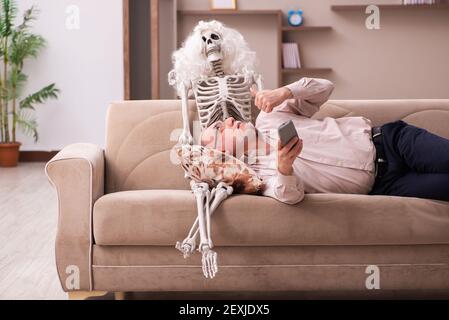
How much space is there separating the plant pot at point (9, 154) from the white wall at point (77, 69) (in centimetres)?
31

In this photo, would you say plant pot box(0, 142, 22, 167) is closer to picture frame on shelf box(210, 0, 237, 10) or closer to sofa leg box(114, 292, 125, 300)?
picture frame on shelf box(210, 0, 237, 10)

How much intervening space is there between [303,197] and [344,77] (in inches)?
169

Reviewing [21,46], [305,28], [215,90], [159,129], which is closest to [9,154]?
[21,46]

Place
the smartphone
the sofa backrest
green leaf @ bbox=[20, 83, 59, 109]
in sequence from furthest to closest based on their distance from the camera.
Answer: green leaf @ bbox=[20, 83, 59, 109], the sofa backrest, the smartphone

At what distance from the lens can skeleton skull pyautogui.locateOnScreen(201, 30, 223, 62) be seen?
2750 mm

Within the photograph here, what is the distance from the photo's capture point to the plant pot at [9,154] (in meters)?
6.00

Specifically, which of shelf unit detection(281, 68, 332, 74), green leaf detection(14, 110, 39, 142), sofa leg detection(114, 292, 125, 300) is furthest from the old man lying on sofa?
green leaf detection(14, 110, 39, 142)

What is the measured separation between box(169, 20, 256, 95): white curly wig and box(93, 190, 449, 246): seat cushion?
699 mm

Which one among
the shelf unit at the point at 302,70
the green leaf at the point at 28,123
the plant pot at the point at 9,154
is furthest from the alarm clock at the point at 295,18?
the plant pot at the point at 9,154

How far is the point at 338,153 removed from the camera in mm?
2449

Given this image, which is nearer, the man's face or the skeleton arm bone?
the man's face

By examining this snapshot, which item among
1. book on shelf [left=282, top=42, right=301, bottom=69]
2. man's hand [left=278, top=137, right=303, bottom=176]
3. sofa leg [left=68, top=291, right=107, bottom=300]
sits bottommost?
sofa leg [left=68, top=291, right=107, bottom=300]
